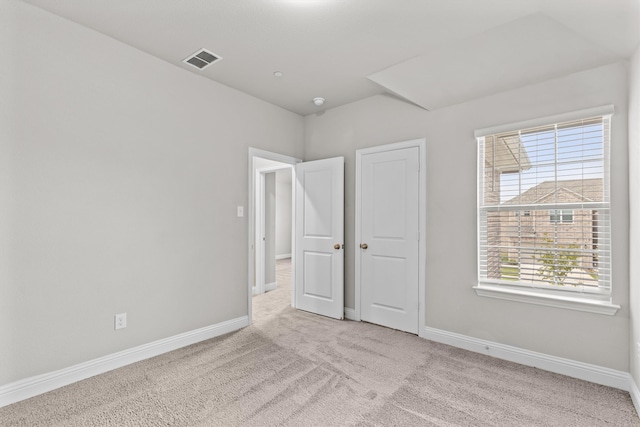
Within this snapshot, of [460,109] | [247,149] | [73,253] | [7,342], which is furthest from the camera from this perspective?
[247,149]

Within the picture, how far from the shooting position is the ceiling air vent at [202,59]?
2.69 m

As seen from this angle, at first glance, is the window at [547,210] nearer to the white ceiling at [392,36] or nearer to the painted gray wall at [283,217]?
the white ceiling at [392,36]

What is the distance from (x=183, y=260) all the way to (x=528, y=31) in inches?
131

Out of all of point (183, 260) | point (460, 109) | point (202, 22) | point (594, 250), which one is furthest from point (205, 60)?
point (594, 250)

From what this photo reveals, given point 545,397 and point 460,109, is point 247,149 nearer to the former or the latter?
point 460,109

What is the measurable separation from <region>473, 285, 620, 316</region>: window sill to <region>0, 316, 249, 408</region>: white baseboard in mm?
2566

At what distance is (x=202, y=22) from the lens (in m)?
2.26

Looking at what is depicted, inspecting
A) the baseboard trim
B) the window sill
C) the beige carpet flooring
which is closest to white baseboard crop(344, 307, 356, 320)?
the beige carpet flooring

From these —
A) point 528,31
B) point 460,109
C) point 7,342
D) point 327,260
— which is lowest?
point 7,342

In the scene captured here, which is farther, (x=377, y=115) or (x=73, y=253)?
(x=377, y=115)

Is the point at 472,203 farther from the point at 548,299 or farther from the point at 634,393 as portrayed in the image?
the point at 634,393

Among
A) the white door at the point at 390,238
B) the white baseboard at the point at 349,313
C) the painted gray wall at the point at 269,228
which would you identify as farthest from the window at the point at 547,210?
the painted gray wall at the point at 269,228

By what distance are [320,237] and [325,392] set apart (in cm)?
203

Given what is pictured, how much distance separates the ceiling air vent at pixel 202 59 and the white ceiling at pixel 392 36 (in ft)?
0.17
